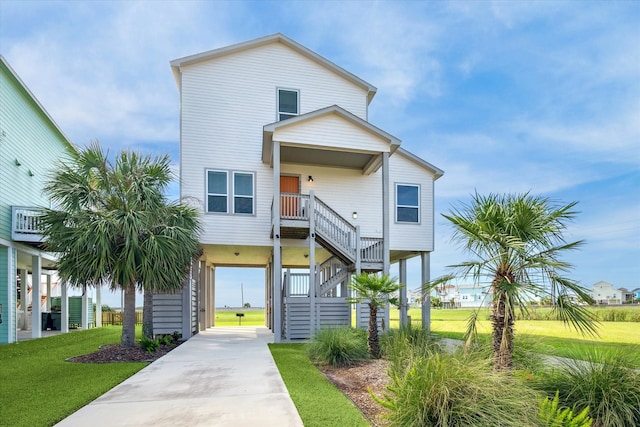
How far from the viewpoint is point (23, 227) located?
48.0ft

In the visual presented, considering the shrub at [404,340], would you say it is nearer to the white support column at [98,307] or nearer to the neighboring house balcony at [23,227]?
the neighboring house balcony at [23,227]

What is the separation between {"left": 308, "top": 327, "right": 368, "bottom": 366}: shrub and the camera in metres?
8.20

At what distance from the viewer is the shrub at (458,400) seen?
390cm

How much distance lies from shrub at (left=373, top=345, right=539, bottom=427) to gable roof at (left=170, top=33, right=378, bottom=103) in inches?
504

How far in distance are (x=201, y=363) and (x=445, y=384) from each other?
6.15 meters

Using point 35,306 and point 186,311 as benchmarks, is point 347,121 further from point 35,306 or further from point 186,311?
point 35,306

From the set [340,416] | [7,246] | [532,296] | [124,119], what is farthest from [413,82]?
[7,246]

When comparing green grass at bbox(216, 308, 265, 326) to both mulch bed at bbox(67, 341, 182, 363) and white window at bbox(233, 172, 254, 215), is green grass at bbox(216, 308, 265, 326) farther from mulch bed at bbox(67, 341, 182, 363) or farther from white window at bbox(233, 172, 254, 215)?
mulch bed at bbox(67, 341, 182, 363)

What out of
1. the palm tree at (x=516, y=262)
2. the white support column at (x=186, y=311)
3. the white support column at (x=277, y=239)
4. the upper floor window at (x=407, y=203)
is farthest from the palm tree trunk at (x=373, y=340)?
the white support column at (x=186, y=311)

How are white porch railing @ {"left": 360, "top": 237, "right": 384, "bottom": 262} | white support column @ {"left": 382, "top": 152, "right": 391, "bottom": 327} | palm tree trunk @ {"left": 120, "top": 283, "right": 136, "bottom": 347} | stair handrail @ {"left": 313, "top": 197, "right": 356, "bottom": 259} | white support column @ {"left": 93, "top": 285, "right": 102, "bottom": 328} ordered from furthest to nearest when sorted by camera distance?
white support column @ {"left": 93, "top": 285, "right": 102, "bottom": 328} → white porch railing @ {"left": 360, "top": 237, "right": 384, "bottom": 262} → white support column @ {"left": 382, "top": 152, "right": 391, "bottom": 327} → stair handrail @ {"left": 313, "top": 197, "right": 356, "bottom": 259} → palm tree trunk @ {"left": 120, "top": 283, "right": 136, "bottom": 347}

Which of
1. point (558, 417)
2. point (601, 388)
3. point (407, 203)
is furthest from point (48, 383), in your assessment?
point (407, 203)

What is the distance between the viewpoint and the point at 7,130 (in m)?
14.4

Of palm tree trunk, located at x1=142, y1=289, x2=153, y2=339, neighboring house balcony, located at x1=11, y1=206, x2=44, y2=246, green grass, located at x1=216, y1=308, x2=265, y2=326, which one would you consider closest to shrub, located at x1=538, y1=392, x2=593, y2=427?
palm tree trunk, located at x1=142, y1=289, x2=153, y2=339

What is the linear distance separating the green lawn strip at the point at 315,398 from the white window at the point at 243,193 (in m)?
6.29
